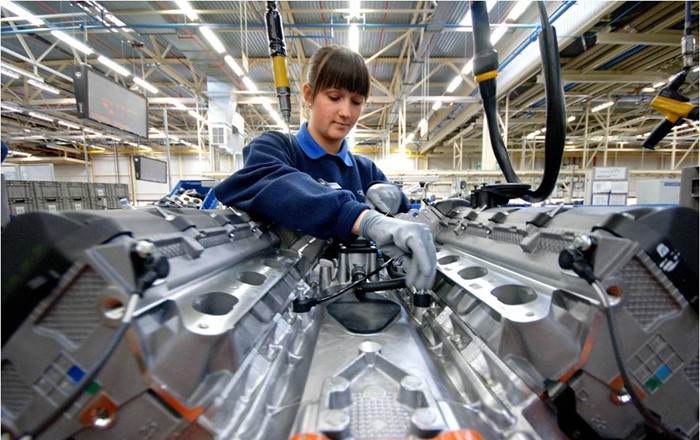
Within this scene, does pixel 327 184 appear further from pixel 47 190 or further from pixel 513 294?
pixel 47 190

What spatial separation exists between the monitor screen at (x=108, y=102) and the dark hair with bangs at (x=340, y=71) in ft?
12.7

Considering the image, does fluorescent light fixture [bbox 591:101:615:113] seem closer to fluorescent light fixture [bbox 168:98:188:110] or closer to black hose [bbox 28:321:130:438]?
black hose [bbox 28:321:130:438]

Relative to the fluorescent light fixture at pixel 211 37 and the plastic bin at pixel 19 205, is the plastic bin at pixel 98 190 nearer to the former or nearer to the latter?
the plastic bin at pixel 19 205

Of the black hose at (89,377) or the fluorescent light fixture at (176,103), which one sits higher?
the fluorescent light fixture at (176,103)

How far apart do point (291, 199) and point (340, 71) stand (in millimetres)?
526

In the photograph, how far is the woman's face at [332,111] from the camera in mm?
1121

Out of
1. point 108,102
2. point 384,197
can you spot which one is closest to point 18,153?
point 108,102

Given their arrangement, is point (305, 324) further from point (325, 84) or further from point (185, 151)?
point (185, 151)

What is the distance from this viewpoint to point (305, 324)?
3.07ft

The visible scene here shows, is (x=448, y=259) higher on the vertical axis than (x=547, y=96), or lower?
lower

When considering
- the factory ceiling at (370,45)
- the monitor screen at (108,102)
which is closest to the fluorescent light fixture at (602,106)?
the factory ceiling at (370,45)

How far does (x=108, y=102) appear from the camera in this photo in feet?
12.6

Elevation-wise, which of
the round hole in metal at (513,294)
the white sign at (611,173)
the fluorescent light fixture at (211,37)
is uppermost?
the fluorescent light fixture at (211,37)

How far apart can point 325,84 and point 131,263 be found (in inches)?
35.1
